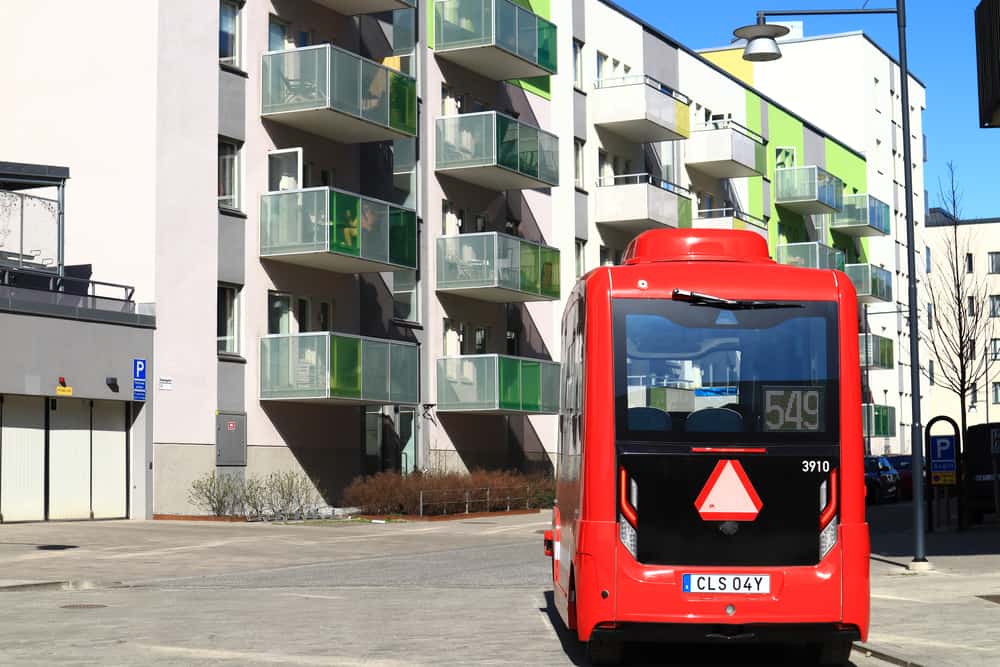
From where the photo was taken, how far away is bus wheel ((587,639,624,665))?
11.2m

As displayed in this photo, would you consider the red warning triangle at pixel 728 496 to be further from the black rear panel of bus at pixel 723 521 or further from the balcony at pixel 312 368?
the balcony at pixel 312 368

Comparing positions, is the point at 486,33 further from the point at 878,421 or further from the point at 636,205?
the point at 878,421

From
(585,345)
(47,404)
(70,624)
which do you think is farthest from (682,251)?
(47,404)

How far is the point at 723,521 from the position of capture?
36.3ft

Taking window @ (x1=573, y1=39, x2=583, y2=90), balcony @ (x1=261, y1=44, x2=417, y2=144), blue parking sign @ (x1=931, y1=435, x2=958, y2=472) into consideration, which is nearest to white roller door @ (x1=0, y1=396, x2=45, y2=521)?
balcony @ (x1=261, y1=44, x2=417, y2=144)

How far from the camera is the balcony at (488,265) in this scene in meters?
41.8

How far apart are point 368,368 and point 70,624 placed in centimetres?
2213

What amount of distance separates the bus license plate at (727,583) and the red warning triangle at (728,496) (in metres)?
0.41

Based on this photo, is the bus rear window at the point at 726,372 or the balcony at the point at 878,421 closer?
the bus rear window at the point at 726,372

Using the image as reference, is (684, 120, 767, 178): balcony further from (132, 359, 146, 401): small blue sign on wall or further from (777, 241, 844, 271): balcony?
(132, 359, 146, 401): small blue sign on wall

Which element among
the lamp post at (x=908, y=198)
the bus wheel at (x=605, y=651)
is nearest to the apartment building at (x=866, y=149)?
the lamp post at (x=908, y=198)

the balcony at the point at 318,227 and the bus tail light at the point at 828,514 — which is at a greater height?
the balcony at the point at 318,227

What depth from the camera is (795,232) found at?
71375 mm

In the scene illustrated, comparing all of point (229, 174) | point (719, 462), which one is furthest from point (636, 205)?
point (719, 462)
